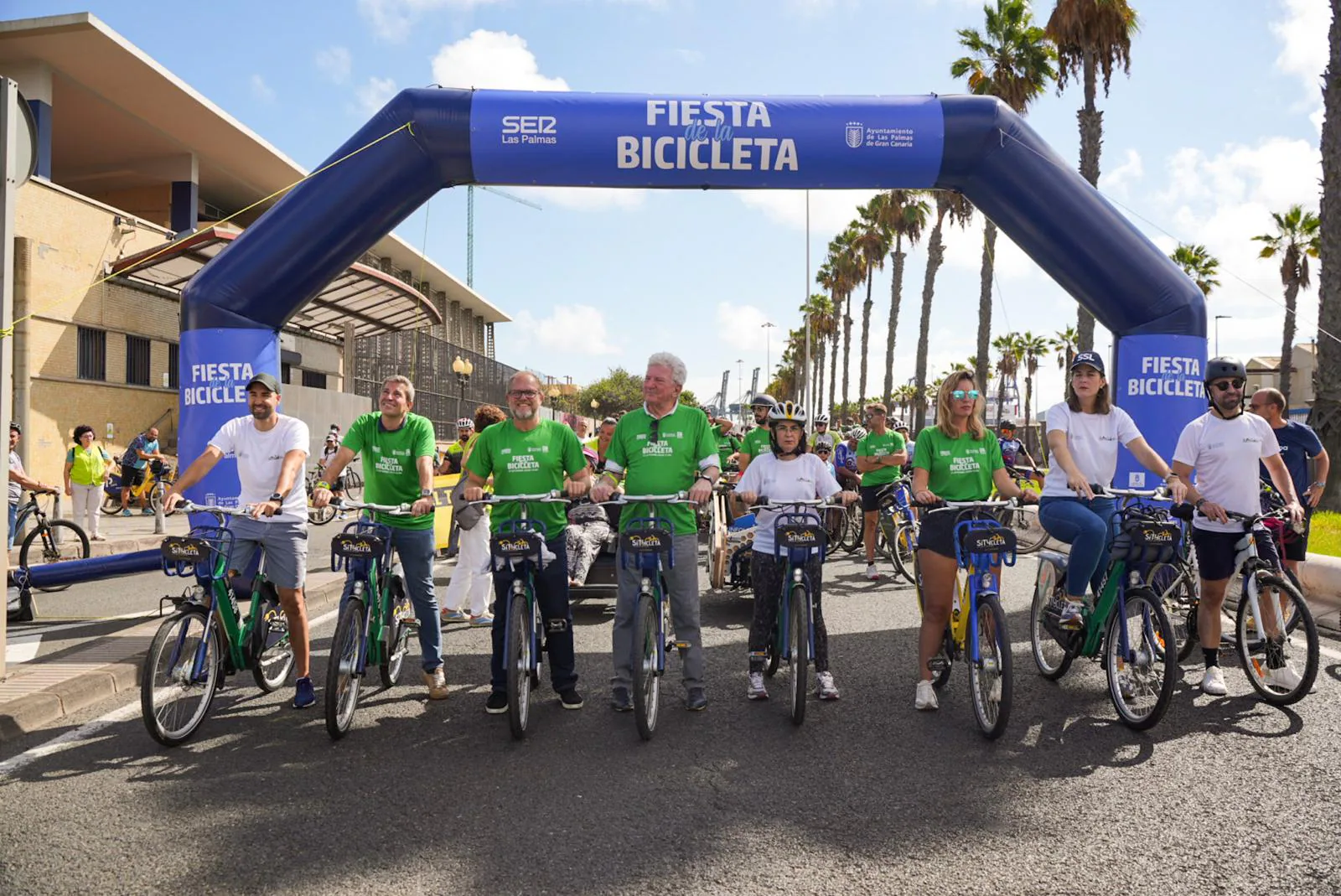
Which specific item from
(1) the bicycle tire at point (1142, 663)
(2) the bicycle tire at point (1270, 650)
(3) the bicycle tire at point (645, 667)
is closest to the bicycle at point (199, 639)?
(3) the bicycle tire at point (645, 667)

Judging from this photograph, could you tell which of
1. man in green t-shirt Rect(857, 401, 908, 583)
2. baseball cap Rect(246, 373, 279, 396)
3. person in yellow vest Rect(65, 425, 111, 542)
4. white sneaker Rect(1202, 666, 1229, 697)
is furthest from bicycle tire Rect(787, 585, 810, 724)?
person in yellow vest Rect(65, 425, 111, 542)

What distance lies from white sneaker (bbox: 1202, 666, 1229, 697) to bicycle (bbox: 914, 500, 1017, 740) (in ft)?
5.28

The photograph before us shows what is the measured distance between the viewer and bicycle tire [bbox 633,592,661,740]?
16.3 ft

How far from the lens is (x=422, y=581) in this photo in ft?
19.4

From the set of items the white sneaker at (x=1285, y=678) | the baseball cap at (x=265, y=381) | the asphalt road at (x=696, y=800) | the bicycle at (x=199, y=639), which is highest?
the baseball cap at (x=265, y=381)

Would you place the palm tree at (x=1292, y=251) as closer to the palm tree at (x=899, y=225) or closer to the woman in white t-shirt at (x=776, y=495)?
the palm tree at (x=899, y=225)

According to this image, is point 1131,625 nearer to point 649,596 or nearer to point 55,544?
point 649,596

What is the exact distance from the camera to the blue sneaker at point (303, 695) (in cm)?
566

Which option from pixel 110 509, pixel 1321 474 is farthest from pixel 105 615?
pixel 110 509

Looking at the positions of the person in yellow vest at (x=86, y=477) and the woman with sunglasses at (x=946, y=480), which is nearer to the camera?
the woman with sunglasses at (x=946, y=480)

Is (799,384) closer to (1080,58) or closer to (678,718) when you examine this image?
(1080,58)

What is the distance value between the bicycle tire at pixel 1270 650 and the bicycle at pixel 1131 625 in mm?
660

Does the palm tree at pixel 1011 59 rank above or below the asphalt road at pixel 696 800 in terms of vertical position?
above

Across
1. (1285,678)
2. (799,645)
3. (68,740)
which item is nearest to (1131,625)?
(1285,678)
